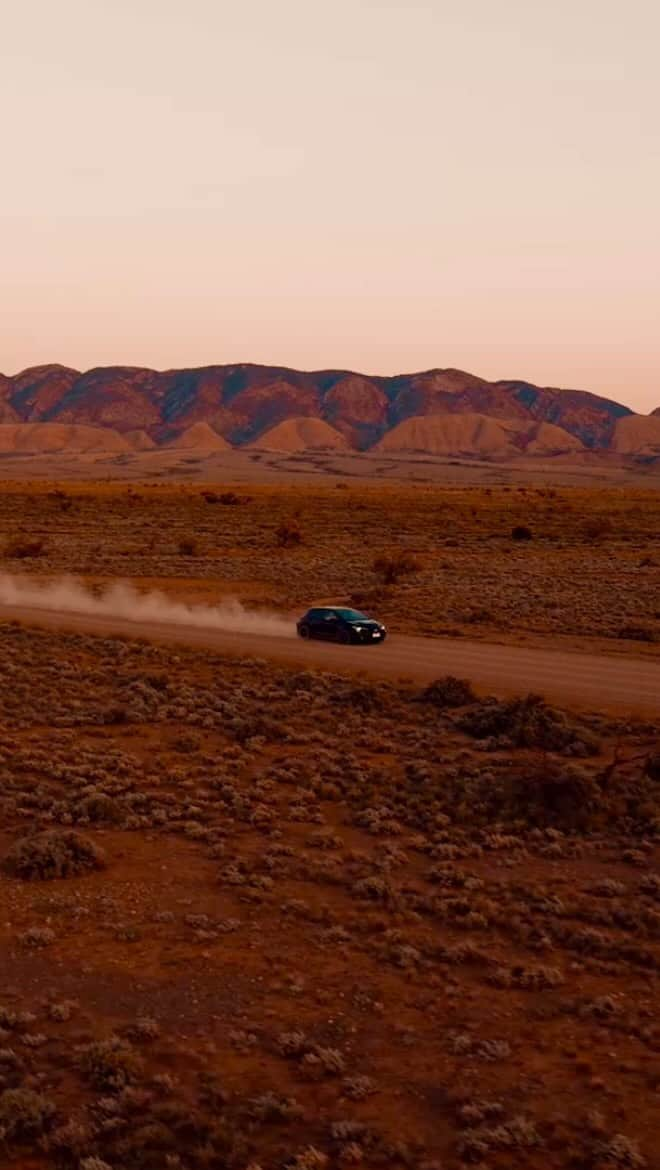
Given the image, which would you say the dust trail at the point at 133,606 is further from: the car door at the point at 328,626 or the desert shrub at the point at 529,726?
the desert shrub at the point at 529,726

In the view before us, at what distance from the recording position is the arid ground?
9977 mm

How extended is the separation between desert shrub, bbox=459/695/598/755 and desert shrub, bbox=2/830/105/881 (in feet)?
34.3

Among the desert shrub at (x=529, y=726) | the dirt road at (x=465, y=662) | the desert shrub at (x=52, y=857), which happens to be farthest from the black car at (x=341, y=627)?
the desert shrub at (x=52, y=857)

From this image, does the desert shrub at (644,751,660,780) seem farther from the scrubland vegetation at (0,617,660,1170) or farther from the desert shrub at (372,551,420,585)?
the desert shrub at (372,551,420,585)

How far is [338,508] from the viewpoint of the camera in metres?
104

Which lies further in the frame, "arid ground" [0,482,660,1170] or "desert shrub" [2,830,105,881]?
"desert shrub" [2,830,105,881]

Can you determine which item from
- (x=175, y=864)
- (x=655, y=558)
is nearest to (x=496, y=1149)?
(x=175, y=864)

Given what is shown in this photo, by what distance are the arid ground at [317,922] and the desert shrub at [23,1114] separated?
0.03 metres

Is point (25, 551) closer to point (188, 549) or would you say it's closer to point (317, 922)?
point (188, 549)

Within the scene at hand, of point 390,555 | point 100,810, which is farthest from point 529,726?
point 390,555

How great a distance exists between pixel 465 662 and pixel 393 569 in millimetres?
20349

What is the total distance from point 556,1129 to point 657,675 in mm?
21420

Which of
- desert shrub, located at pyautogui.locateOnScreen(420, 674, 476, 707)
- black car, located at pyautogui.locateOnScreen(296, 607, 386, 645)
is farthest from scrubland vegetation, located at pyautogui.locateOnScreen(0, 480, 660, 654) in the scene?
→ desert shrub, located at pyautogui.locateOnScreen(420, 674, 476, 707)

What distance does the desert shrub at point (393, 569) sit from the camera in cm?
5156
